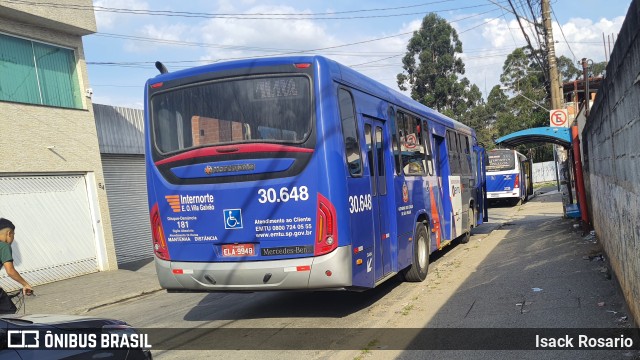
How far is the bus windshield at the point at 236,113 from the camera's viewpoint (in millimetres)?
6230

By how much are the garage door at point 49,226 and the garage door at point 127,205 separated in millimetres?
2015

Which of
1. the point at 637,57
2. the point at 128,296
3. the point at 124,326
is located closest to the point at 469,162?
the point at 128,296

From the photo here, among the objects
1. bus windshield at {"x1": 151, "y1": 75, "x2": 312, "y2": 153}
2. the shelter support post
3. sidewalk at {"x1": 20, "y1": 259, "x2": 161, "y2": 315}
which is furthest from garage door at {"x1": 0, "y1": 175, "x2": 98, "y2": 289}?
the shelter support post

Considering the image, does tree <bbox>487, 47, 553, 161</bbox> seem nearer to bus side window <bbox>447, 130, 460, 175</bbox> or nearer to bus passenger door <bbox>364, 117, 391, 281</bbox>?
bus side window <bbox>447, 130, 460, 175</bbox>

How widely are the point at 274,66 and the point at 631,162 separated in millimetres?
3768

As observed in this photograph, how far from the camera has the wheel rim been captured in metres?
8.98

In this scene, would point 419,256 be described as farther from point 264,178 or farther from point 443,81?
point 443,81

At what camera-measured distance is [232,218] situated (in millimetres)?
6332

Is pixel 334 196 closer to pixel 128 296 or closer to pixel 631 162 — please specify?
pixel 631 162

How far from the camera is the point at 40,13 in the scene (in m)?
13.2

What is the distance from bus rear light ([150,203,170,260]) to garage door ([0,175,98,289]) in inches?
279

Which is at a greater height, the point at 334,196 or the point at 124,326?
the point at 334,196

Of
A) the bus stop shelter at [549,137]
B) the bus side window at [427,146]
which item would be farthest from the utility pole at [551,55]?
the bus side window at [427,146]

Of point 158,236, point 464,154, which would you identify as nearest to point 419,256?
point 158,236
